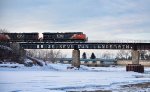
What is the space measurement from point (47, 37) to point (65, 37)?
17.8 ft

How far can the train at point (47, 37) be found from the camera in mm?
102875

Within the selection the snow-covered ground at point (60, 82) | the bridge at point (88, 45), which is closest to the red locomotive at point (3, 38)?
the bridge at point (88, 45)

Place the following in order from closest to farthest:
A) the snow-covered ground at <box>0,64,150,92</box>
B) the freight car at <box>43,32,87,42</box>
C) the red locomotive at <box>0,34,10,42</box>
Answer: the snow-covered ground at <box>0,64,150,92</box>
the red locomotive at <box>0,34,10,42</box>
the freight car at <box>43,32,87,42</box>

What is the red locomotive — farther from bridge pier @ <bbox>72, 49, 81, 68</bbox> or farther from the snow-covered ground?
the snow-covered ground

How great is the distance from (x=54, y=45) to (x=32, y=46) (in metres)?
6.75

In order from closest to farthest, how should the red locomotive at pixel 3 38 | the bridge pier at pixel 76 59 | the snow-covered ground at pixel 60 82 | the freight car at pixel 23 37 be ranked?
the snow-covered ground at pixel 60 82 < the bridge pier at pixel 76 59 < the red locomotive at pixel 3 38 < the freight car at pixel 23 37

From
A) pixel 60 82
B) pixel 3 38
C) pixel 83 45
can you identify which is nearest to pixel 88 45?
pixel 83 45

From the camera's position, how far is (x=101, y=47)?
356 ft

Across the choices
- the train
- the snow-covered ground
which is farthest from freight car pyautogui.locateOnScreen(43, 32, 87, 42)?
the snow-covered ground

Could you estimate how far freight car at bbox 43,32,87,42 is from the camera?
337ft

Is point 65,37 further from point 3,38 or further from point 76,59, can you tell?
point 3,38

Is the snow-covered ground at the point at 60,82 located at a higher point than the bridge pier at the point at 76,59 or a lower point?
lower

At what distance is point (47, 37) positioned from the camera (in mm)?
104250

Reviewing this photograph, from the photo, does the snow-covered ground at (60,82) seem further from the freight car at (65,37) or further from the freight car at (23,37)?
the freight car at (23,37)
